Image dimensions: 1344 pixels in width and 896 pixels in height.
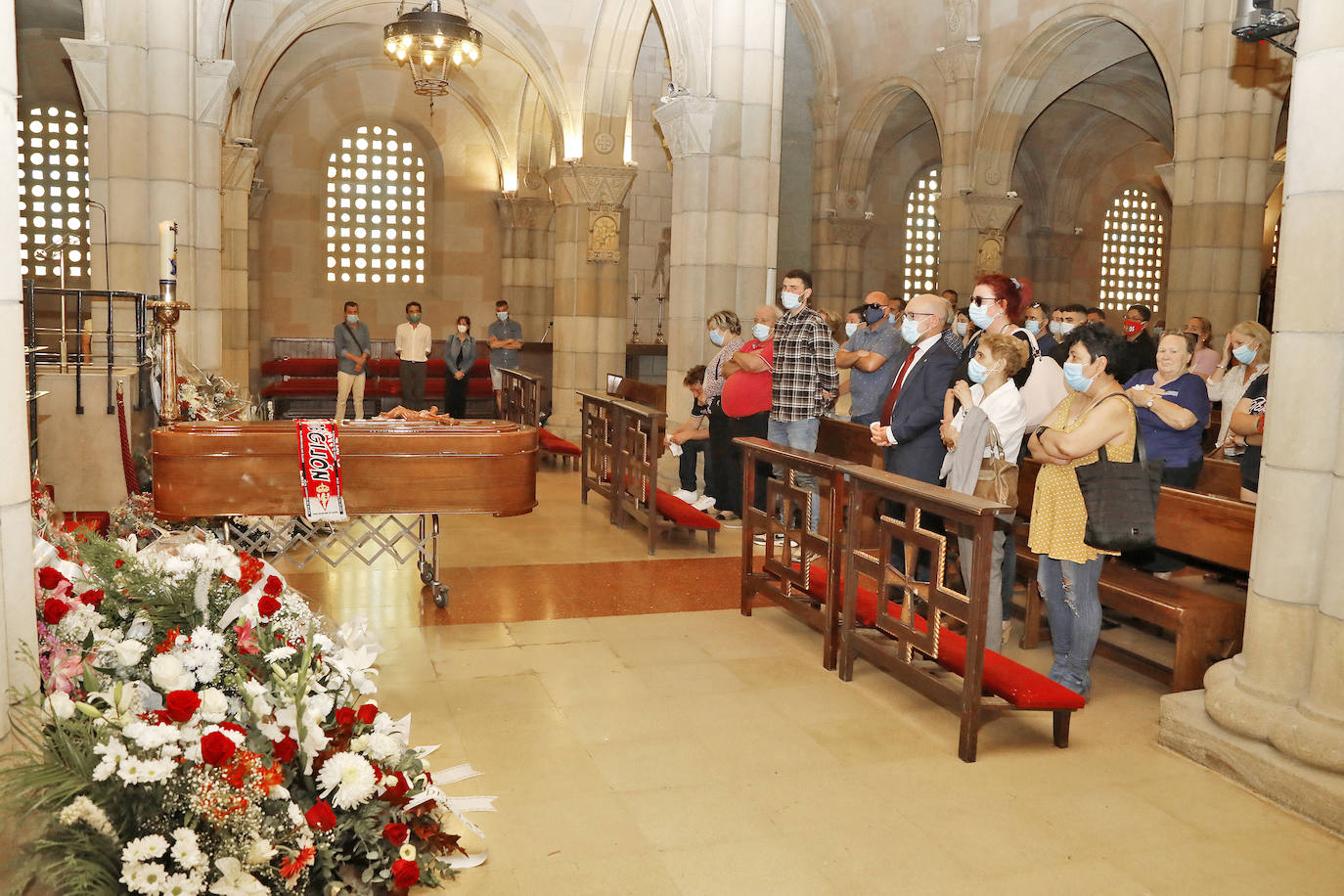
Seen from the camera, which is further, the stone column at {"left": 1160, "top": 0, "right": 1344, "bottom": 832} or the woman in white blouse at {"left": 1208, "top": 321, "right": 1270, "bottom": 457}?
the woman in white blouse at {"left": 1208, "top": 321, "right": 1270, "bottom": 457}

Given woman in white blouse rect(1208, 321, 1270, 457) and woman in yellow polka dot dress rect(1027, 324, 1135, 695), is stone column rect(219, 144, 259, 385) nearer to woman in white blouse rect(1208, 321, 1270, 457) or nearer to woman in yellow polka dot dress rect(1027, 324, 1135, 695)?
woman in white blouse rect(1208, 321, 1270, 457)

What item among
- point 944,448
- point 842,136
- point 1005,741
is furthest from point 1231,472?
point 842,136

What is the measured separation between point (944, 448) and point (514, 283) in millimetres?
14931

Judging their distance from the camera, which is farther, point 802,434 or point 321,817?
point 802,434

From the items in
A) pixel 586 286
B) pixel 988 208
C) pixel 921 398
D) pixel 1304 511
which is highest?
pixel 988 208

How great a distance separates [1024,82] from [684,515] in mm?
9123

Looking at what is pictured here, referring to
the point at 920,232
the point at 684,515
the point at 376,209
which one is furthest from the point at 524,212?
the point at 684,515

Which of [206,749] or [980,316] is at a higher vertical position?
[980,316]

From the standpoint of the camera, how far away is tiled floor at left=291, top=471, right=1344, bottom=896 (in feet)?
10.8

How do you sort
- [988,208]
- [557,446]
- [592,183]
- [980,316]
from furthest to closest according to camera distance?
[988,208]
[592,183]
[557,446]
[980,316]

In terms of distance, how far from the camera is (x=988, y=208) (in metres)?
14.3

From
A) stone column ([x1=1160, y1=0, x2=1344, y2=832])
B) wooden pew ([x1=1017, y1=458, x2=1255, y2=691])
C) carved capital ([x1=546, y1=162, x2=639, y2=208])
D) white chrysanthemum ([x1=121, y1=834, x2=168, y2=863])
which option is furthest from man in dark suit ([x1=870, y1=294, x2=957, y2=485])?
carved capital ([x1=546, y1=162, x2=639, y2=208])

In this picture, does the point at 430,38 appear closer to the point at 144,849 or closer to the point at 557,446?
the point at 557,446

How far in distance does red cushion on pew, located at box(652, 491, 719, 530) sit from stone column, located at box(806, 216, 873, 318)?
443 inches
